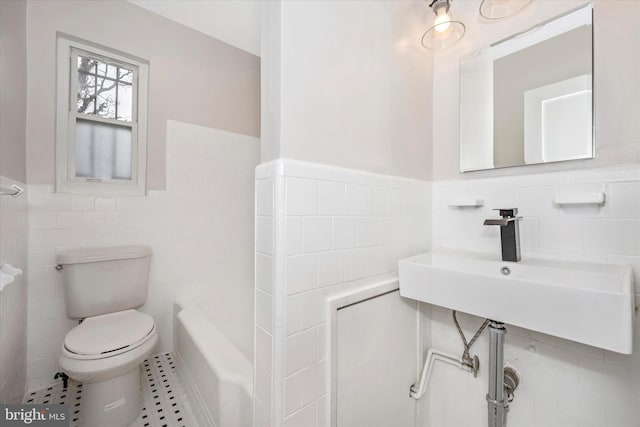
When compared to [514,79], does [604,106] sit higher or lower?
lower

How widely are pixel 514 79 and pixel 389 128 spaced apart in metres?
0.58

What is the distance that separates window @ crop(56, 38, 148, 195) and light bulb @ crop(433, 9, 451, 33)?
195 cm

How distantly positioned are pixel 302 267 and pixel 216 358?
2.63 ft

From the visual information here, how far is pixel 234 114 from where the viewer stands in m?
2.25

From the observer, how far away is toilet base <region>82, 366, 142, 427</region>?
1244mm

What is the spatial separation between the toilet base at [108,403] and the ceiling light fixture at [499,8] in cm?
245

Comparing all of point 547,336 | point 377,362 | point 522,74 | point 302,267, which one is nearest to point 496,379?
point 547,336

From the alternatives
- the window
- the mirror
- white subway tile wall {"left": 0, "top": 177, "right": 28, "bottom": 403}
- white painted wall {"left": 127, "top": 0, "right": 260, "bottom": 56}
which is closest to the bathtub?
white subway tile wall {"left": 0, "top": 177, "right": 28, "bottom": 403}

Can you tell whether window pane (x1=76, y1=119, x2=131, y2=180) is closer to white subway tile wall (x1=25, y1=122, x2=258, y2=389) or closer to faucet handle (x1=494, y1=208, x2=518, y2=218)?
white subway tile wall (x1=25, y1=122, x2=258, y2=389)

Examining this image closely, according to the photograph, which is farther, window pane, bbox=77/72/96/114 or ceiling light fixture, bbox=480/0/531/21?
window pane, bbox=77/72/96/114

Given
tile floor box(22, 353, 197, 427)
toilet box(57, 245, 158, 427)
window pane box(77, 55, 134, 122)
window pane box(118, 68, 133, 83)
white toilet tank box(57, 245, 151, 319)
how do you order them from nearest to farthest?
toilet box(57, 245, 158, 427) < tile floor box(22, 353, 197, 427) < white toilet tank box(57, 245, 151, 319) < window pane box(77, 55, 134, 122) < window pane box(118, 68, 133, 83)

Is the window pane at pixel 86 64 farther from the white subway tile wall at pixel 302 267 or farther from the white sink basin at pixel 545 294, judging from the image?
the white sink basin at pixel 545 294

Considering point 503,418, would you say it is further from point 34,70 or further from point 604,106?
point 34,70

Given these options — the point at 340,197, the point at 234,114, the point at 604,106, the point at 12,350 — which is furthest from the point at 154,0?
the point at 604,106
